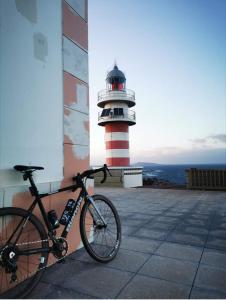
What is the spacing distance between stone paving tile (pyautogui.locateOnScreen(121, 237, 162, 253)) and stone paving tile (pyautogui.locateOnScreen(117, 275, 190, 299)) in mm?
987

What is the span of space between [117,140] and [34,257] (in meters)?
15.1

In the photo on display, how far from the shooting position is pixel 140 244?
3979 millimetres

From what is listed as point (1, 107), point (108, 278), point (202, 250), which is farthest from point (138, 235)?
point (1, 107)

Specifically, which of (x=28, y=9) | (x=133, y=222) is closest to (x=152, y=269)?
(x=133, y=222)

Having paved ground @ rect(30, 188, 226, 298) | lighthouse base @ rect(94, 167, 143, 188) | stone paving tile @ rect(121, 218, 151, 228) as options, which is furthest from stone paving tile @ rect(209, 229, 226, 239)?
lighthouse base @ rect(94, 167, 143, 188)

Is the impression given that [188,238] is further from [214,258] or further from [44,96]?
[44,96]

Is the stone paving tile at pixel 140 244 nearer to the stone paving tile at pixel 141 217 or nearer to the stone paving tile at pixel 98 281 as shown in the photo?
the stone paving tile at pixel 98 281

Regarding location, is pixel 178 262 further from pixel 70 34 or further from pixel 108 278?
pixel 70 34

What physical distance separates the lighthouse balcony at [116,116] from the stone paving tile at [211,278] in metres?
14.8

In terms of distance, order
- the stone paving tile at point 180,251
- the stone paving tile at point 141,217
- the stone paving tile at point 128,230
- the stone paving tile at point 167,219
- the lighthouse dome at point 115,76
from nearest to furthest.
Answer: the stone paving tile at point 180,251 < the stone paving tile at point 128,230 < the stone paving tile at point 167,219 < the stone paving tile at point 141,217 < the lighthouse dome at point 115,76

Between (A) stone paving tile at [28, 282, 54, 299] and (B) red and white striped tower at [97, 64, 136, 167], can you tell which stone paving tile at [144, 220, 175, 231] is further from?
(B) red and white striped tower at [97, 64, 136, 167]

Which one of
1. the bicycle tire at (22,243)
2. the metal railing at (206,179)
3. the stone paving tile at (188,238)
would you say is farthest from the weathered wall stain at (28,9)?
the metal railing at (206,179)

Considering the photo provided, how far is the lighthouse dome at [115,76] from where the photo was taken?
20094 millimetres

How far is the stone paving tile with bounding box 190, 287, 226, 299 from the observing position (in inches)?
94.0
